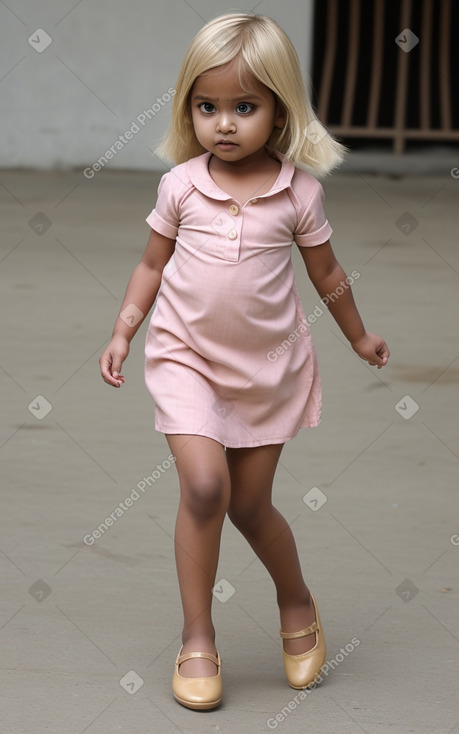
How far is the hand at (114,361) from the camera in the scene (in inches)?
99.4

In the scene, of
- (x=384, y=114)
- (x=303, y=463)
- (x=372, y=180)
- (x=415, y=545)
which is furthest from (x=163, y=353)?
(x=384, y=114)

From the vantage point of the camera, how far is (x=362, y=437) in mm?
4211

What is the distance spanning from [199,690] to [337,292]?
2.84ft

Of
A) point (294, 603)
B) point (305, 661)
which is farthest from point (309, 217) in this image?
point (305, 661)

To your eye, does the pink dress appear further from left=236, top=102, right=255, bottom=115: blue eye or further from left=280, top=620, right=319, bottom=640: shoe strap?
left=280, top=620, right=319, bottom=640: shoe strap

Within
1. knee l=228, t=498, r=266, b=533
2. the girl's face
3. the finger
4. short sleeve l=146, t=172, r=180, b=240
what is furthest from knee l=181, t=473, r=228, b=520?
the girl's face

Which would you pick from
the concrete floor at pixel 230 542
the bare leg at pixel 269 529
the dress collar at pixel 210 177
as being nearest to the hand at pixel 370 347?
the bare leg at pixel 269 529

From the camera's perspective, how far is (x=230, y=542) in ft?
11.1

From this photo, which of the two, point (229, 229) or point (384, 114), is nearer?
point (229, 229)

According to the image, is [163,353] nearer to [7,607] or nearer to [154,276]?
[154,276]

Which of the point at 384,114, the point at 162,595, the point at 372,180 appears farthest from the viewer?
the point at 384,114

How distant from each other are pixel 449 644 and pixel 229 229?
110 centimetres

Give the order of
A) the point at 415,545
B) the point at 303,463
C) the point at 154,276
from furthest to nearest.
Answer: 1. the point at 303,463
2. the point at 415,545
3. the point at 154,276

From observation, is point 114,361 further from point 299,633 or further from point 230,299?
point 299,633
